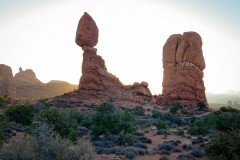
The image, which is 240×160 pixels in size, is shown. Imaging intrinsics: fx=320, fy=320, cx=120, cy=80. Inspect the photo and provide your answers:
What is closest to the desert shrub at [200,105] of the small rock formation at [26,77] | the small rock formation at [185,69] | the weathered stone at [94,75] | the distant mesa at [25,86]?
the small rock formation at [185,69]

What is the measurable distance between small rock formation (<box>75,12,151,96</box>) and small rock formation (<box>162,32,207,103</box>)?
16.2ft

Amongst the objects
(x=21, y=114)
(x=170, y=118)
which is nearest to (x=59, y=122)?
(x=21, y=114)

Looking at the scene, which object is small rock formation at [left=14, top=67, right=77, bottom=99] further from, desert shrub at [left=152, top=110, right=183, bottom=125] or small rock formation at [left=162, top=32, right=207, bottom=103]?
desert shrub at [left=152, top=110, right=183, bottom=125]

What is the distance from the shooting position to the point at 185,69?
44188 millimetres

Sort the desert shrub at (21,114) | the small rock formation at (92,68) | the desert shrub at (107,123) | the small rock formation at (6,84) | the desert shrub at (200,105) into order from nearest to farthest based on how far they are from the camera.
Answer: the desert shrub at (107,123), the desert shrub at (21,114), the desert shrub at (200,105), the small rock formation at (92,68), the small rock formation at (6,84)

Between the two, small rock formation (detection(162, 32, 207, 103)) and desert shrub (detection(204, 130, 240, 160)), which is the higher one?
small rock formation (detection(162, 32, 207, 103))

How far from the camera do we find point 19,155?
9430mm

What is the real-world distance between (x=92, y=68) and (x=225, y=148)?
108ft

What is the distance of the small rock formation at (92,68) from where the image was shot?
44.1 meters

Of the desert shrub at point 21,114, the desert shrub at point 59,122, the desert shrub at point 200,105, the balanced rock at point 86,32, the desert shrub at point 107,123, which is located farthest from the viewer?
the balanced rock at point 86,32

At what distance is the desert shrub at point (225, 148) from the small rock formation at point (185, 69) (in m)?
30.8

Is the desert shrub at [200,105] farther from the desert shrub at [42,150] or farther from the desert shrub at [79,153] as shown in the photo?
Answer: the desert shrub at [42,150]

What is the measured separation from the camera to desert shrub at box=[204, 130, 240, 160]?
39.2 feet

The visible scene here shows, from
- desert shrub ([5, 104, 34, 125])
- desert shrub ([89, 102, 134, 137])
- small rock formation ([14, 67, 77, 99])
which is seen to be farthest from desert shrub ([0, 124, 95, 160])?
small rock formation ([14, 67, 77, 99])
